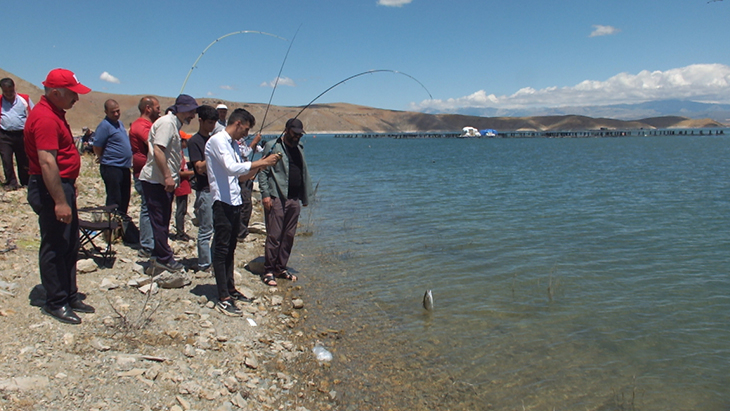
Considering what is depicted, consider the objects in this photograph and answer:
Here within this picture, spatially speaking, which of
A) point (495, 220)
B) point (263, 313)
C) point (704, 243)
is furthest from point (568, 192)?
point (263, 313)

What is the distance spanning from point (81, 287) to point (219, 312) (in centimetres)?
150

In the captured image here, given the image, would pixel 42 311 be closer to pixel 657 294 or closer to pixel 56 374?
pixel 56 374

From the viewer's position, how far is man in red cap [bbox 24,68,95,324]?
12.9 ft

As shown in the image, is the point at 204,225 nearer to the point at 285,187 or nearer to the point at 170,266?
the point at 170,266

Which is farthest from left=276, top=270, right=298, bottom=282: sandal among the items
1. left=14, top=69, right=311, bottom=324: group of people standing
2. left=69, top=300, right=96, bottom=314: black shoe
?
left=69, top=300, right=96, bottom=314: black shoe

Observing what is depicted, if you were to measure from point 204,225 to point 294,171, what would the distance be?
4.51 ft

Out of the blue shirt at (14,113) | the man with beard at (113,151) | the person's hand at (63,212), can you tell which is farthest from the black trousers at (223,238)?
the blue shirt at (14,113)

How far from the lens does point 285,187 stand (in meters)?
6.40

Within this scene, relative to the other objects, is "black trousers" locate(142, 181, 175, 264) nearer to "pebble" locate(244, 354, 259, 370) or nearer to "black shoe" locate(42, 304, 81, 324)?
"black shoe" locate(42, 304, 81, 324)

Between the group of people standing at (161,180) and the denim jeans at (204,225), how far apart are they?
1cm

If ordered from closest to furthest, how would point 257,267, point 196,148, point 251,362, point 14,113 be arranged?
point 251,362, point 196,148, point 257,267, point 14,113

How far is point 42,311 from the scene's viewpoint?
4.39m

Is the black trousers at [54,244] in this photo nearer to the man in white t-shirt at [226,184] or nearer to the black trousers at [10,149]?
the man in white t-shirt at [226,184]

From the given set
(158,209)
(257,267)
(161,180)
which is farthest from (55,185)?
(257,267)
